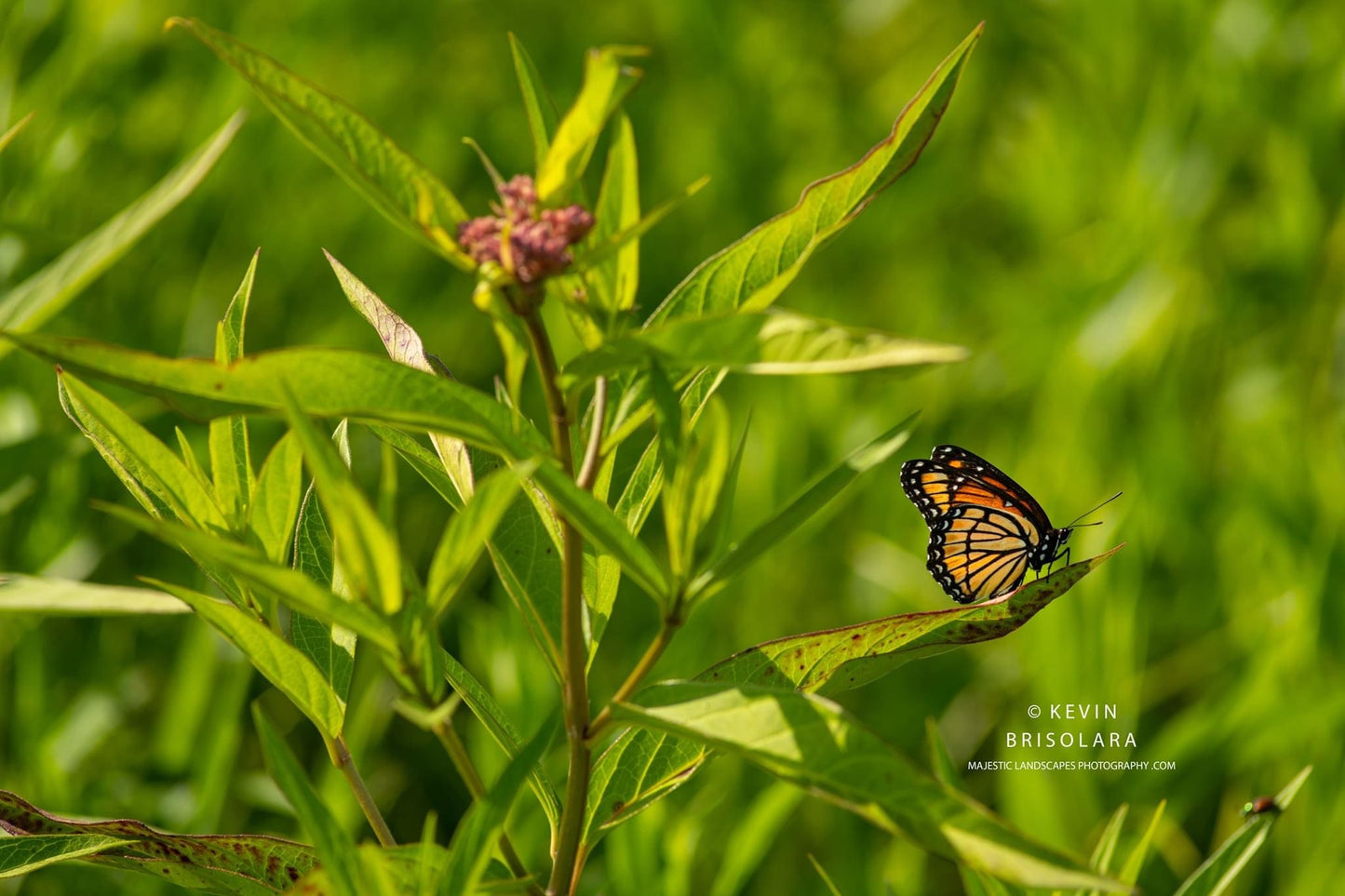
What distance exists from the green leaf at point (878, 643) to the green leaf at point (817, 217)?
0.13 metres

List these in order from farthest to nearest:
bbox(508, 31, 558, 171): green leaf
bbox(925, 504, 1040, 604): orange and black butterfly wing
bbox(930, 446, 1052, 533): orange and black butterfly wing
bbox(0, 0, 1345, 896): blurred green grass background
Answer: bbox(0, 0, 1345, 896): blurred green grass background < bbox(925, 504, 1040, 604): orange and black butterfly wing < bbox(930, 446, 1052, 533): orange and black butterfly wing < bbox(508, 31, 558, 171): green leaf

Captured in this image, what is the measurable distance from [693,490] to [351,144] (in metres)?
0.14

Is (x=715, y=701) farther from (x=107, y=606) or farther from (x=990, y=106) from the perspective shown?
(x=990, y=106)

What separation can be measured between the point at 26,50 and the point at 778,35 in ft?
3.94

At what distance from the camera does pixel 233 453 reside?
468mm

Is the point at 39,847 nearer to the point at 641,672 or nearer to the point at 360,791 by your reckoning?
the point at 360,791

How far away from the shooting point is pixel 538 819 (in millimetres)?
1140

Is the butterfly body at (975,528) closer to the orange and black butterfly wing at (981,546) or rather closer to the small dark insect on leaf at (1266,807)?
the orange and black butterfly wing at (981,546)

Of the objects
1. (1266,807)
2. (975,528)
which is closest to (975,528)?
(975,528)

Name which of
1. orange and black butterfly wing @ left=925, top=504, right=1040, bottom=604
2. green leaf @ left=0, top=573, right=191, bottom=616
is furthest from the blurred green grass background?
green leaf @ left=0, top=573, right=191, bottom=616

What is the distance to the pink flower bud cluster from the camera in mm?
332

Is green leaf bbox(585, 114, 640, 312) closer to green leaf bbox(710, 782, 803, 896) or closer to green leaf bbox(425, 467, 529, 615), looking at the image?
green leaf bbox(425, 467, 529, 615)

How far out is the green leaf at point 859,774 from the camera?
314mm

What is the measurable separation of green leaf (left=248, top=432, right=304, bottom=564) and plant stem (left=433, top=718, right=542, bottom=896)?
0.30 feet
